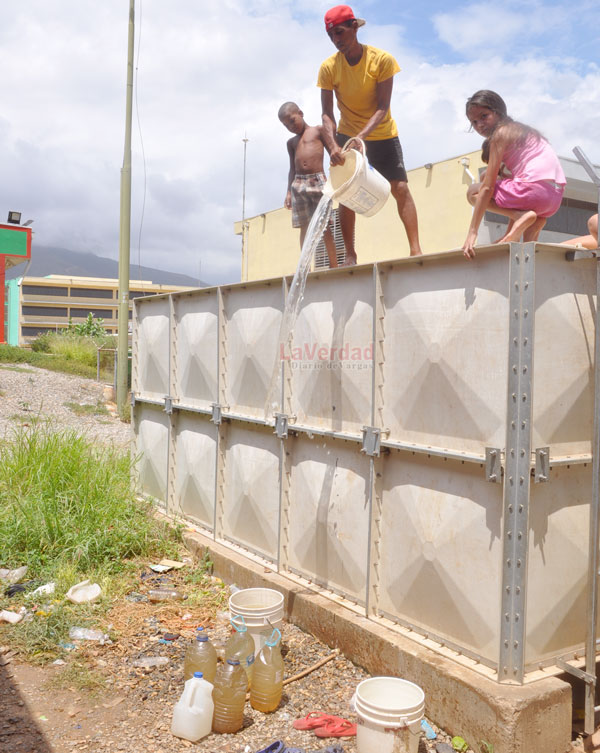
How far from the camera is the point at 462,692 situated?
351 cm

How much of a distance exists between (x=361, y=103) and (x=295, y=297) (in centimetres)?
165

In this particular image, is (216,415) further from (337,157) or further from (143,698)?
(143,698)

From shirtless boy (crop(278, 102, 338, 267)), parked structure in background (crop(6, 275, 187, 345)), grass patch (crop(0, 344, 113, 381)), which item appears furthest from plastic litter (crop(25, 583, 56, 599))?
parked structure in background (crop(6, 275, 187, 345))

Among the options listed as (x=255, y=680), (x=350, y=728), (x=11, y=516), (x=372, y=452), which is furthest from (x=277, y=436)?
(x=11, y=516)

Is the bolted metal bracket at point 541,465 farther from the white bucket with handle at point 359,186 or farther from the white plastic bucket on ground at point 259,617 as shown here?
the white bucket with handle at point 359,186

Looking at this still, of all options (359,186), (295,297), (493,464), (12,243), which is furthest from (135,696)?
(12,243)

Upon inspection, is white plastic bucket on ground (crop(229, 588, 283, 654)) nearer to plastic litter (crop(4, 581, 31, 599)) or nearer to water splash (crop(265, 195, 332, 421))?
water splash (crop(265, 195, 332, 421))

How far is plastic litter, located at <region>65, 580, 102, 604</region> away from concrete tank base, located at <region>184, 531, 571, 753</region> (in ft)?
5.88

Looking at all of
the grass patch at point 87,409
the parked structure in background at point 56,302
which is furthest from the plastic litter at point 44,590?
the parked structure in background at point 56,302

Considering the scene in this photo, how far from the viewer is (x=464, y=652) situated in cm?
375

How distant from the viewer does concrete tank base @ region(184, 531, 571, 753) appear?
3301 mm

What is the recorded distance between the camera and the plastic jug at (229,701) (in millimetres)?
3773

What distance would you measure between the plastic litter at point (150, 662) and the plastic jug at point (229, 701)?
0.78m

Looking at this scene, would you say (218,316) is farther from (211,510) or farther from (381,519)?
(381,519)
